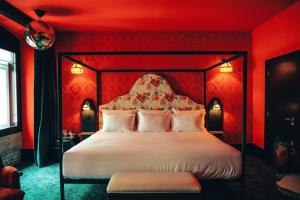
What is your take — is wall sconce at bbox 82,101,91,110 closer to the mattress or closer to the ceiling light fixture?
the ceiling light fixture

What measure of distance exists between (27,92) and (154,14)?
289 centimetres

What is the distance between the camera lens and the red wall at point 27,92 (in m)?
4.55

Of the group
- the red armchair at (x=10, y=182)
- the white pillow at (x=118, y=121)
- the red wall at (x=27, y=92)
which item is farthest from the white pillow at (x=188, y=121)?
the red wall at (x=27, y=92)

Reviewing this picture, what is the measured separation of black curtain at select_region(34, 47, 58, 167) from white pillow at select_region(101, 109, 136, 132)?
1036 millimetres

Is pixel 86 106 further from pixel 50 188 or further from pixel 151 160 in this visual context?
pixel 151 160

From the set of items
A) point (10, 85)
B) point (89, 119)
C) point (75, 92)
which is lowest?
point (89, 119)

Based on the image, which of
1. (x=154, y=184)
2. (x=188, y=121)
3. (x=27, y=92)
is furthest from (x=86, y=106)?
(x=154, y=184)

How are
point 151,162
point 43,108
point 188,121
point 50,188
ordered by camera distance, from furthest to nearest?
point 43,108 < point 188,121 < point 50,188 < point 151,162

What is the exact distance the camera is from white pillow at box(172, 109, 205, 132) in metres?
4.07

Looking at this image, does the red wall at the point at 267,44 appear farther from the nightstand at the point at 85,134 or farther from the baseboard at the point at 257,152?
the nightstand at the point at 85,134

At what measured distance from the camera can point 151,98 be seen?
4.65 meters

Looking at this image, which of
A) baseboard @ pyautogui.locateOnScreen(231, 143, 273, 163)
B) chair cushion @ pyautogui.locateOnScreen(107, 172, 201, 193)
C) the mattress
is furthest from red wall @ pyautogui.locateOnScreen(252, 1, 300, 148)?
chair cushion @ pyautogui.locateOnScreen(107, 172, 201, 193)

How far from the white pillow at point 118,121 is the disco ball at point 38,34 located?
1.63 metres

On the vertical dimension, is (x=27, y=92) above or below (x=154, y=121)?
above
